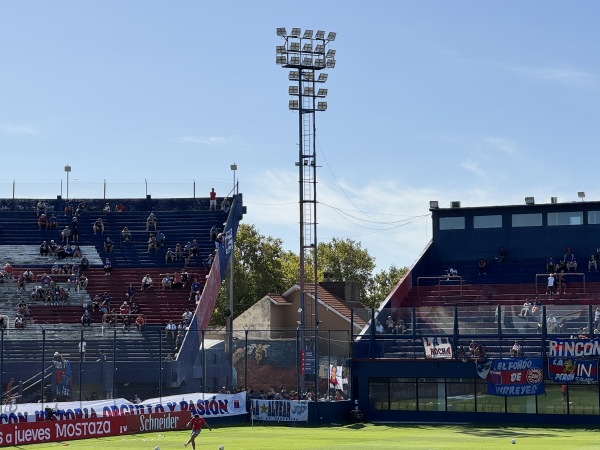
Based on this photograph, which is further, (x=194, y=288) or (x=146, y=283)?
(x=146, y=283)

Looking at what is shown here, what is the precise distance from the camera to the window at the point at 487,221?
2618 inches

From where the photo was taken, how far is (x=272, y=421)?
51.4m

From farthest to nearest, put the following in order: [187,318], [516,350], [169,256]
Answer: [169,256]
[187,318]
[516,350]

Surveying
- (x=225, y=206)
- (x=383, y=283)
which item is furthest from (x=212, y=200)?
(x=383, y=283)

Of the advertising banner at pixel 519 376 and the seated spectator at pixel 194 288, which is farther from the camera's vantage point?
the seated spectator at pixel 194 288

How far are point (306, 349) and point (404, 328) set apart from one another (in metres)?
4.86

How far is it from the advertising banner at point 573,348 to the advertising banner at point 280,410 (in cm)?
1153

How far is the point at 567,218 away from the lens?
213 feet

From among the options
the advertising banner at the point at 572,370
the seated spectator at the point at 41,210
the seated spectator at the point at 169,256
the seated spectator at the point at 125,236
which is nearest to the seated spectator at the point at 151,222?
the seated spectator at the point at 125,236

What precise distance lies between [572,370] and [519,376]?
2.36m

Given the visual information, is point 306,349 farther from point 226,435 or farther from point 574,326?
point 574,326

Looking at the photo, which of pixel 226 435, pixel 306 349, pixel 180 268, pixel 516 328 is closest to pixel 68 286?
pixel 180 268

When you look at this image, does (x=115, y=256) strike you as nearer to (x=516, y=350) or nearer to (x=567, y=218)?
(x=516, y=350)

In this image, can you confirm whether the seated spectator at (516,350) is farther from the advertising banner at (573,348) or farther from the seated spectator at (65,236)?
the seated spectator at (65,236)
